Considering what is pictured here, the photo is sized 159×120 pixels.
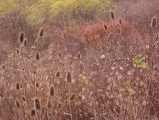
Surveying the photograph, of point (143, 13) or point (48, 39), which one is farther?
point (48, 39)

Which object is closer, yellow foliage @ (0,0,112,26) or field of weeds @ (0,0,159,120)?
field of weeds @ (0,0,159,120)

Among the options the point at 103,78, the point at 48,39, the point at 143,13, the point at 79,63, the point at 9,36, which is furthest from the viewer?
the point at 9,36

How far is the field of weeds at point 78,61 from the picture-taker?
2.89 metres

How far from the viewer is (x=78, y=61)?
4.62 m

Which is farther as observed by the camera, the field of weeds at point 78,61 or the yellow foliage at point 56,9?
the yellow foliage at point 56,9

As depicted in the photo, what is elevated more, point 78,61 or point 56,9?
point 78,61

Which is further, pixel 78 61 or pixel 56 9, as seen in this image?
pixel 56 9

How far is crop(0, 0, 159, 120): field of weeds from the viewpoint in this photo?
2891 millimetres

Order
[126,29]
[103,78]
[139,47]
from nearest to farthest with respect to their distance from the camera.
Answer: [103,78]
[139,47]
[126,29]

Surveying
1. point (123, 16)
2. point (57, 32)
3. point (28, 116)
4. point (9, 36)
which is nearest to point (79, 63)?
point (28, 116)

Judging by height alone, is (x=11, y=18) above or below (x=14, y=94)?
below

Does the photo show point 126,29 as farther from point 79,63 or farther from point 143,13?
point 79,63

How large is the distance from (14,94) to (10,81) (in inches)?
16.5

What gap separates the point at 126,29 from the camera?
7492 millimetres
